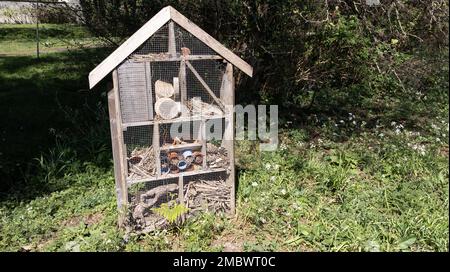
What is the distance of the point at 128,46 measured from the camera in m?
3.42

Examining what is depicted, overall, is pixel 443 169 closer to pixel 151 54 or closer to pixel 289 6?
pixel 289 6

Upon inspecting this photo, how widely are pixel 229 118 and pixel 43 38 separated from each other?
934cm

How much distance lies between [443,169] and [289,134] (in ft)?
6.95

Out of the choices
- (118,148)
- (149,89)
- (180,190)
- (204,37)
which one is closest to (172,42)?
(204,37)

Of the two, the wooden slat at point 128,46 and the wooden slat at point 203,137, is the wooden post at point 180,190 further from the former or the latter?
the wooden slat at point 128,46

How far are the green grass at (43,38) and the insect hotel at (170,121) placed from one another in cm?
399

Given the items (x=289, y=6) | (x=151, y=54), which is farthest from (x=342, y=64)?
(x=151, y=54)

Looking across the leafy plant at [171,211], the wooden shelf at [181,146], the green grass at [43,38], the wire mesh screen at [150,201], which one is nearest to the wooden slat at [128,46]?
the wooden shelf at [181,146]

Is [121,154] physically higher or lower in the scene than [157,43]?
lower

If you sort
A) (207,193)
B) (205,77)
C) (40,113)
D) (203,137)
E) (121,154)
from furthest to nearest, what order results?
(40,113)
(207,193)
(203,137)
(205,77)
(121,154)

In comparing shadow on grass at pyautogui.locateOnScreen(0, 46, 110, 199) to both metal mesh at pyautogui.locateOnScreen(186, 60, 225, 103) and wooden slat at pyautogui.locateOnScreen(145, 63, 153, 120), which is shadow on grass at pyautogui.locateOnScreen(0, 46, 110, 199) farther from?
metal mesh at pyautogui.locateOnScreen(186, 60, 225, 103)

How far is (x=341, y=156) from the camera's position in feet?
17.7

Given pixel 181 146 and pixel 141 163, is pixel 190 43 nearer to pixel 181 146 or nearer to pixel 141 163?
pixel 181 146

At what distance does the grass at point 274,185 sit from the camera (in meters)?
3.83
